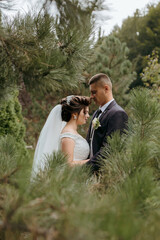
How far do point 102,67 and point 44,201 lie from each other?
8429 mm

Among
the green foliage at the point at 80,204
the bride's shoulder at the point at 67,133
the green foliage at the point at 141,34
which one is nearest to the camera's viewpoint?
the green foliage at the point at 80,204

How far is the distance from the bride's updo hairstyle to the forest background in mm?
276

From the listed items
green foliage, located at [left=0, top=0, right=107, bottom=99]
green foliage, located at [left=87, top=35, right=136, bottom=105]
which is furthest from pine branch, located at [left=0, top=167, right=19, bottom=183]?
green foliage, located at [left=87, top=35, right=136, bottom=105]

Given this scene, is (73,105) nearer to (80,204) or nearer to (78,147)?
(78,147)

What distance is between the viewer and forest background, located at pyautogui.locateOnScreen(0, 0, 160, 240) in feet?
1.67

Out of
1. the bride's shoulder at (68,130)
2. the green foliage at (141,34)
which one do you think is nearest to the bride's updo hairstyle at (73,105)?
the bride's shoulder at (68,130)

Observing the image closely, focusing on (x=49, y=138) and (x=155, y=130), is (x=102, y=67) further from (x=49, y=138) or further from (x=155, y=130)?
(x=155, y=130)

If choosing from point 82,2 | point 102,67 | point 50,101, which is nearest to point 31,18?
point 82,2

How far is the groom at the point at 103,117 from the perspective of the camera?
8.05 feet

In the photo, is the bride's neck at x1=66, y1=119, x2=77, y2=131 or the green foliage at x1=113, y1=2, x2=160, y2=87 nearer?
the bride's neck at x1=66, y1=119, x2=77, y2=131

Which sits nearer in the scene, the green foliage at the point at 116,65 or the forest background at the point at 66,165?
the forest background at the point at 66,165

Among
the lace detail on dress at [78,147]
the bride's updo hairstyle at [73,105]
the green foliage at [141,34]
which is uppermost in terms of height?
the green foliage at [141,34]

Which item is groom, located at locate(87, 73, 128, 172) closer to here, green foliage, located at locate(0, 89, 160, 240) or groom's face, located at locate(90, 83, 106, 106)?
groom's face, located at locate(90, 83, 106, 106)

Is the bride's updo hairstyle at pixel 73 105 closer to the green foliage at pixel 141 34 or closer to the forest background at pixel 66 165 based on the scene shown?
the forest background at pixel 66 165
